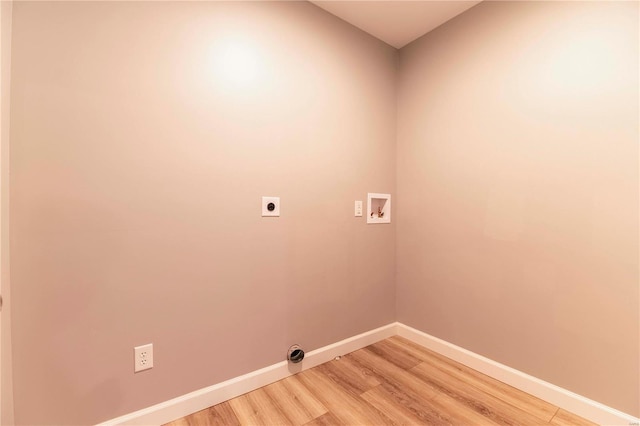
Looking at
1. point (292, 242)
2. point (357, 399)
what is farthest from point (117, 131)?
point (357, 399)

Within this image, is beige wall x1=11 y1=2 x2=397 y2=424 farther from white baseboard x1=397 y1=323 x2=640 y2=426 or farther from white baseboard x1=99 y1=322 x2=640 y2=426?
white baseboard x1=397 y1=323 x2=640 y2=426

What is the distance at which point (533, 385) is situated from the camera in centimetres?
158

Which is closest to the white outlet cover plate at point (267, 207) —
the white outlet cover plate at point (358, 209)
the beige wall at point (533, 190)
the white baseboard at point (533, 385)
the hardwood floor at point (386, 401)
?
the white outlet cover plate at point (358, 209)

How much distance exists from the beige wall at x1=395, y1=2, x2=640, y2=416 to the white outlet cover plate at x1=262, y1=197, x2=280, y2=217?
1184mm

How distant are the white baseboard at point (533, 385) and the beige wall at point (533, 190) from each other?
1.6 inches

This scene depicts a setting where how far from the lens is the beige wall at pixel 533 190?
133 cm

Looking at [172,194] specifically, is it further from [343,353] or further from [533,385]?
[533,385]

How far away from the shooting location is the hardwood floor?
139 cm

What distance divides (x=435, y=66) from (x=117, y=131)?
85.4 inches

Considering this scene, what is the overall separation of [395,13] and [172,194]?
1944mm

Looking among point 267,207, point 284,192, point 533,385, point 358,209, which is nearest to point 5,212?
point 267,207

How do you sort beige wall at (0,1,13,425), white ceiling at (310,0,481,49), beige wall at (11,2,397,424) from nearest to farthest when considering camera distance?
beige wall at (0,1,13,425) → beige wall at (11,2,397,424) → white ceiling at (310,0,481,49)

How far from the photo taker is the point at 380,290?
7.50 ft

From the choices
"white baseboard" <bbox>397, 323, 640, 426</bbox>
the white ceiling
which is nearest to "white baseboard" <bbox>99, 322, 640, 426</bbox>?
"white baseboard" <bbox>397, 323, 640, 426</bbox>
